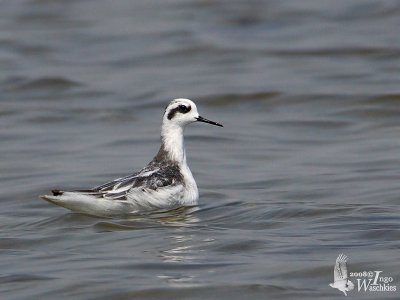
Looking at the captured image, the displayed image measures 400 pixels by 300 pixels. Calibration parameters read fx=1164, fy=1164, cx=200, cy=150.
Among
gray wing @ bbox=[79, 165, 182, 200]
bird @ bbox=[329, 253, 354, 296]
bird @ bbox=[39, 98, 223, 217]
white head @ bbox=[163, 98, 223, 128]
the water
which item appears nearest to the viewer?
bird @ bbox=[329, 253, 354, 296]

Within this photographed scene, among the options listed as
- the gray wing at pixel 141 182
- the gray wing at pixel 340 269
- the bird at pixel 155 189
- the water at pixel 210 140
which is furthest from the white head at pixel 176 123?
the gray wing at pixel 340 269

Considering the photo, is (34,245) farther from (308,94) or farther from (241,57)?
(241,57)

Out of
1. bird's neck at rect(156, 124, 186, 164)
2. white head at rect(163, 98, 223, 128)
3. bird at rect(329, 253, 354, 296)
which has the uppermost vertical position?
white head at rect(163, 98, 223, 128)

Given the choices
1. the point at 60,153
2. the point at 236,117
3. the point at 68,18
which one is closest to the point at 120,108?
the point at 236,117

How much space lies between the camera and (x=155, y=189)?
12328mm

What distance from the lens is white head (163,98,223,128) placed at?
1333cm

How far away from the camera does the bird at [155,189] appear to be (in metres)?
11.8

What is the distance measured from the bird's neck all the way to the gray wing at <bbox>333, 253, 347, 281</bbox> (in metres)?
4.22

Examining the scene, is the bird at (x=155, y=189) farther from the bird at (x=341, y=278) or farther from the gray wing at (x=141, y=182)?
the bird at (x=341, y=278)

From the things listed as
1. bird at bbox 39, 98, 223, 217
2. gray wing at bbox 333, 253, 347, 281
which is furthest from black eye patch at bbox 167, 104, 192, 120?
gray wing at bbox 333, 253, 347, 281

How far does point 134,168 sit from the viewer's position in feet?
47.8

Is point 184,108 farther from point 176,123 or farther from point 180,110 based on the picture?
point 176,123

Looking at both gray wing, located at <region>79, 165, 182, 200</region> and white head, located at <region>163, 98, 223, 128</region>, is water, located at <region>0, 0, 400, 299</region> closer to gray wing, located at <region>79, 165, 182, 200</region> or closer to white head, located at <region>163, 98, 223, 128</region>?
gray wing, located at <region>79, 165, 182, 200</region>

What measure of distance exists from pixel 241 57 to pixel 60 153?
660 centimetres
